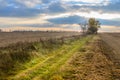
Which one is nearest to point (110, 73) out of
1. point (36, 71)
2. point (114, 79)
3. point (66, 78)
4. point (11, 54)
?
point (114, 79)

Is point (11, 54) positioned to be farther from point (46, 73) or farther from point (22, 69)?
point (46, 73)

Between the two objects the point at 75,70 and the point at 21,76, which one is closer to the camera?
the point at 21,76

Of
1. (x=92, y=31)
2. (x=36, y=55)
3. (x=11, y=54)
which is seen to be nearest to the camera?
(x=11, y=54)

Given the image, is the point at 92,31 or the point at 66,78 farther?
the point at 92,31

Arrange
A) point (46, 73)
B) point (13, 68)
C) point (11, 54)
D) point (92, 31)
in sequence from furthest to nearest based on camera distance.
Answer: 1. point (92, 31)
2. point (11, 54)
3. point (13, 68)
4. point (46, 73)

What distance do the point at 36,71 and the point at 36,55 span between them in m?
9.08

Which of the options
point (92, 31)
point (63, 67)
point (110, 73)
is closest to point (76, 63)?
point (63, 67)

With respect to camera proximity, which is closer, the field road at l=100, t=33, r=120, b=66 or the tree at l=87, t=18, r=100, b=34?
the field road at l=100, t=33, r=120, b=66

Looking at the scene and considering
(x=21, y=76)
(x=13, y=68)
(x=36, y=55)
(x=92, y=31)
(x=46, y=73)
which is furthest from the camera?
(x=92, y=31)

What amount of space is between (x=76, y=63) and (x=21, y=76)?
7804 millimetres

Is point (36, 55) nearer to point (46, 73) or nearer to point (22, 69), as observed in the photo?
point (22, 69)

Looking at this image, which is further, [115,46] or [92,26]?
[92,26]

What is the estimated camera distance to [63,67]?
77.7 feet

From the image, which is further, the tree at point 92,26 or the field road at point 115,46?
the tree at point 92,26
